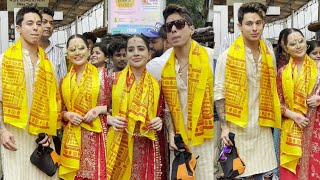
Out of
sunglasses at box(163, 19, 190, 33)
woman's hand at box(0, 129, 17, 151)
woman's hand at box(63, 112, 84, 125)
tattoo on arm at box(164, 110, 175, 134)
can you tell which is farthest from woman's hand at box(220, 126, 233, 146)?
woman's hand at box(0, 129, 17, 151)

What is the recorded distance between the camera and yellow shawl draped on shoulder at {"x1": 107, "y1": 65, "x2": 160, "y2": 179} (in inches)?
187

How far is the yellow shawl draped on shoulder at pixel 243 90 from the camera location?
189 inches

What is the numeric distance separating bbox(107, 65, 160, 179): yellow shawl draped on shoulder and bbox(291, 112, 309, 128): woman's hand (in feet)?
3.48

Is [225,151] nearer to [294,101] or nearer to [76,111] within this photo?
[294,101]

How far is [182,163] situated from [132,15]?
3.52 metres

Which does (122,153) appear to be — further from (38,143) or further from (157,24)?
(157,24)

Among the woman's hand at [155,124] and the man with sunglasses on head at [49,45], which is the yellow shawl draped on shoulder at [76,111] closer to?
the woman's hand at [155,124]

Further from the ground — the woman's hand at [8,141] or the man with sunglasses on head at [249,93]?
the man with sunglasses on head at [249,93]

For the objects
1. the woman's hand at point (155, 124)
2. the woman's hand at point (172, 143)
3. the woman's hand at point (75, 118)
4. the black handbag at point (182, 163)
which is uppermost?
the woman's hand at point (75, 118)

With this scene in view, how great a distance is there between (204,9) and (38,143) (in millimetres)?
9450

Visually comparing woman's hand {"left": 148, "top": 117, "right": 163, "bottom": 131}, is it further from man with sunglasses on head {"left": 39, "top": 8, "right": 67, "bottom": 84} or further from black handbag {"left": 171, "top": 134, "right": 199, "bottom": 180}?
man with sunglasses on head {"left": 39, "top": 8, "right": 67, "bottom": 84}

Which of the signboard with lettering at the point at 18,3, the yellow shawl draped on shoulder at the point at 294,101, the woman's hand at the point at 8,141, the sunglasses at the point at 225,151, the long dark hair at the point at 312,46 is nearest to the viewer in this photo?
the woman's hand at the point at 8,141

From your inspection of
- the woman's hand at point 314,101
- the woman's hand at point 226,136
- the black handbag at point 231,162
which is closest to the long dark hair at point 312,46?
the woman's hand at point 314,101

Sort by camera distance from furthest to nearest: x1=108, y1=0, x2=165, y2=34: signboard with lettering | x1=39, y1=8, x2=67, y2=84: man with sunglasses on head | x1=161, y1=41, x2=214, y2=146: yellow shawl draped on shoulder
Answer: x1=108, y1=0, x2=165, y2=34: signboard with lettering → x1=39, y1=8, x2=67, y2=84: man with sunglasses on head → x1=161, y1=41, x2=214, y2=146: yellow shawl draped on shoulder
